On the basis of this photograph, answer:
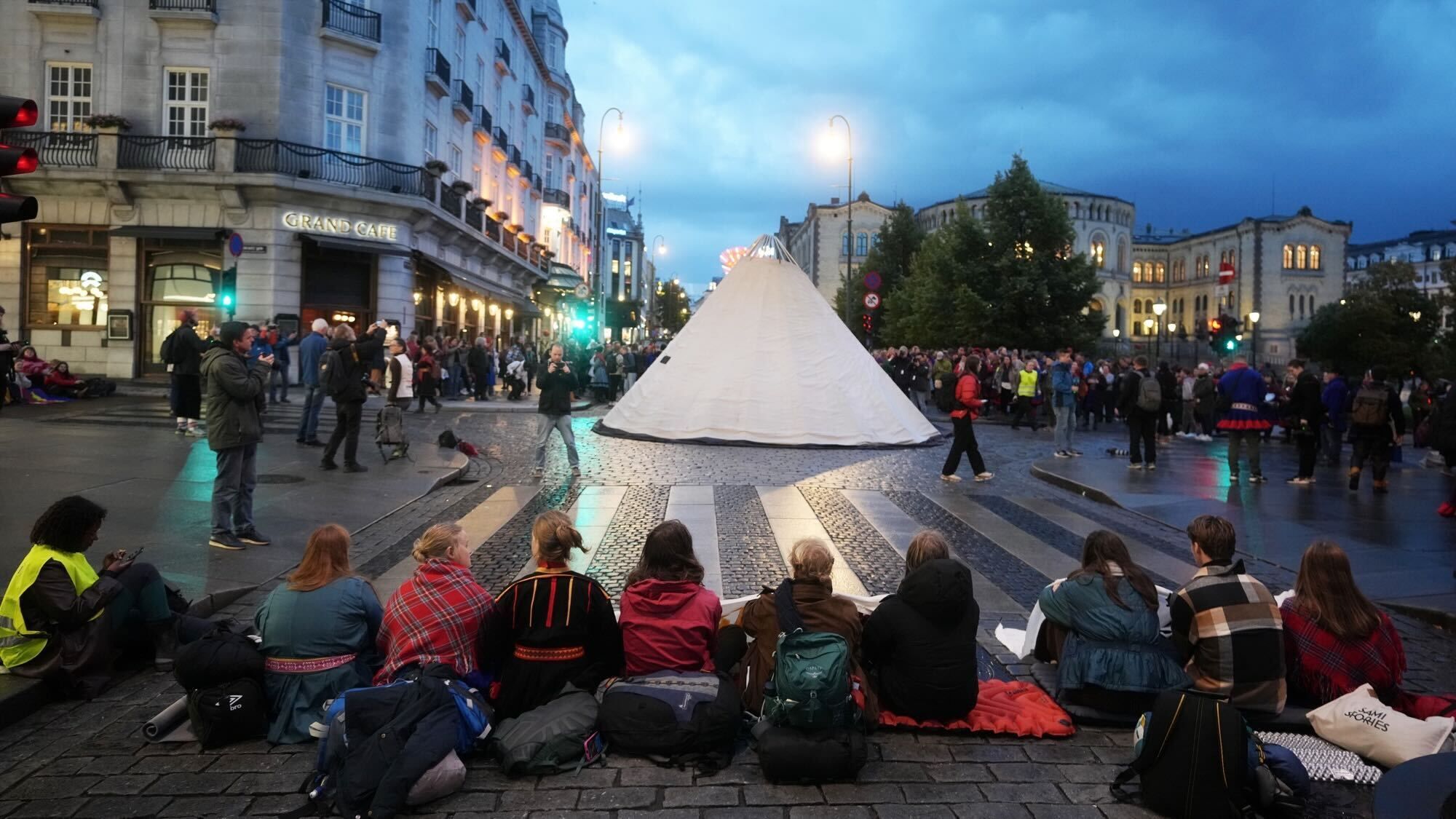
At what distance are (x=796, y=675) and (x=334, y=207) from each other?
86.6 feet

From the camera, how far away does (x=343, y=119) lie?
28234 millimetres

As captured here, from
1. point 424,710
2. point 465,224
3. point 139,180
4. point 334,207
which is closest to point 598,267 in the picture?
point 465,224

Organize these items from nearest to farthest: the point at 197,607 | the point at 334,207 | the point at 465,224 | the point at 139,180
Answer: the point at 197,607, the point at 139,180, the point at 334,207, the point at 465,224

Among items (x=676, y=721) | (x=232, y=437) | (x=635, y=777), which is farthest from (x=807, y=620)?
(x=232, y=437)

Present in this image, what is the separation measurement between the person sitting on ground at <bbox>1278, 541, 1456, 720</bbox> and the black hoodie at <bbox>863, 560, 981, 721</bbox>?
1.74 m

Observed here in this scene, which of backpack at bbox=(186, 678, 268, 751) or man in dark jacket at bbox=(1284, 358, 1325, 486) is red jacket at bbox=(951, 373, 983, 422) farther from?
backpack at bbox=(186, 678, 268, 751)

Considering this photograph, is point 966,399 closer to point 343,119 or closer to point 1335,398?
point 1335,398

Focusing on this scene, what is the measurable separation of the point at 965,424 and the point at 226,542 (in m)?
9.56

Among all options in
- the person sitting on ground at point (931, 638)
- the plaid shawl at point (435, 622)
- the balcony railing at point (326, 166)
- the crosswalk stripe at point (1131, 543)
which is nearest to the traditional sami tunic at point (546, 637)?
the plaid shawl at point (435, 622)

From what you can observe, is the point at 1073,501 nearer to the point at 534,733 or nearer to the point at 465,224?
the point at 534,733

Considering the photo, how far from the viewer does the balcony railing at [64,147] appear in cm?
2508

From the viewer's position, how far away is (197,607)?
643 centimetres

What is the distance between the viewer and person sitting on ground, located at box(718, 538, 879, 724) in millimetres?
4719

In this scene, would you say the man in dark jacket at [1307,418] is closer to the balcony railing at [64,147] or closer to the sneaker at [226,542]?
the sneaker at [226,542]
